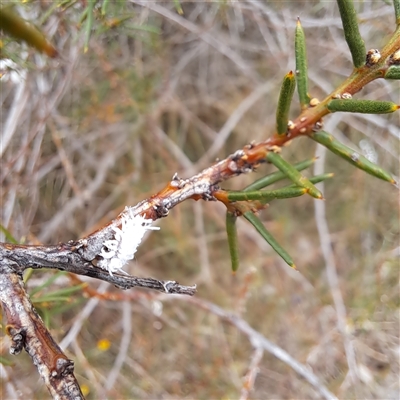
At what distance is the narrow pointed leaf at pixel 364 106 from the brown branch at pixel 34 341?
0.58 meters

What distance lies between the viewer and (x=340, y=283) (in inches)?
102

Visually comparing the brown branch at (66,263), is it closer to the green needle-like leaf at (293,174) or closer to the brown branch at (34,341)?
the brown branch at (34,341)

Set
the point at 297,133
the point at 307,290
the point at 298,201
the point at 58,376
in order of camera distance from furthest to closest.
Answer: the point at 298,201
the point at 307,290
the point at 297,133
the point at 58,376

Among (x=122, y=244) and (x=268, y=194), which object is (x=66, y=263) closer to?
(x=122, y=244)

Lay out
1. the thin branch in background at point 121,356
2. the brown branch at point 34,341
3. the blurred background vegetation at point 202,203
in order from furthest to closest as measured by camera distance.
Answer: the blurred background vegetation at point 202,203, the thin branch in background at point 121,356, the brown branch at point 34,341

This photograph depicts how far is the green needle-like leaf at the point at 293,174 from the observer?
0.67 metres

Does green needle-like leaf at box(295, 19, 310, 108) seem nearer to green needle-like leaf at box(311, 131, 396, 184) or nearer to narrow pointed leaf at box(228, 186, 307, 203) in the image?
green needle-like leaf at box(311, 131, 396, 184)

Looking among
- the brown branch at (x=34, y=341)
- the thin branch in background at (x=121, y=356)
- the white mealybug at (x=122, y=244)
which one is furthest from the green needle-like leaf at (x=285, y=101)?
the thin branch in background at (x=121, y=356)

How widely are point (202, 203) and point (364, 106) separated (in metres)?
1.85

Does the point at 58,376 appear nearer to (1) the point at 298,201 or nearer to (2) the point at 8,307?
(2) the point at 8,307

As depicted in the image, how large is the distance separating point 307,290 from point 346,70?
1359 mm

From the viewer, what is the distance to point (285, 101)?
69 centimetres

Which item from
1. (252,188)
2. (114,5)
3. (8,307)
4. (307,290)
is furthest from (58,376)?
(307,290)

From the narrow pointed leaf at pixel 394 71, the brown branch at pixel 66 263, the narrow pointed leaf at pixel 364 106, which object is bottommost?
the brown branch at pixel 66 263
